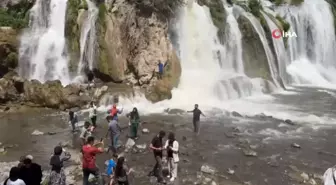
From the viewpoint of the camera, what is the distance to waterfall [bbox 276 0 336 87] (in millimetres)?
38281

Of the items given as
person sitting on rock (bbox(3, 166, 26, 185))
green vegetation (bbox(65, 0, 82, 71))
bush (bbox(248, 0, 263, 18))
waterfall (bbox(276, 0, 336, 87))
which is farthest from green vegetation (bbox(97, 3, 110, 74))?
waterfall (bbox(276, 0, 336, 87))

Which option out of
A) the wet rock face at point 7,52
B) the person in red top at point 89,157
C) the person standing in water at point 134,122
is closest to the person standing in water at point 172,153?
the person in red top at point 89,157

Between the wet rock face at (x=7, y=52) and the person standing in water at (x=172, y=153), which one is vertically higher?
the wet rock face at (x=7, y=52)

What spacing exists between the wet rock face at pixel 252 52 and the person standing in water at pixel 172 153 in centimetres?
2069

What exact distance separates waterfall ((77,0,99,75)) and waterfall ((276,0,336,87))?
19.6 metres

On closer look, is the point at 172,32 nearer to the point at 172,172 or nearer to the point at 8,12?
the point at 8,12

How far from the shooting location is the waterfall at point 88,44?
26.2 metres

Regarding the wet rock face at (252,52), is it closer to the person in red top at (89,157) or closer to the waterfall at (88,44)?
the waterfall at (88,44)

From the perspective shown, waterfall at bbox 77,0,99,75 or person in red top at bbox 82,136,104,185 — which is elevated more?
waterfall at bbox 77,0,99,75

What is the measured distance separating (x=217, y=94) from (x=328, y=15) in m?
22.1

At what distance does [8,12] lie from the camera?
1201 inches

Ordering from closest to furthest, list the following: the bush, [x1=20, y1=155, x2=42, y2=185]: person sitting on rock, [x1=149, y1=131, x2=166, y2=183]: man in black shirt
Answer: [x1=20, y1=155, x2=42, y2=185]: person sitting on rock < [x1=149, y1=131, x2=166, y2=183]: man in black shirt < the bush

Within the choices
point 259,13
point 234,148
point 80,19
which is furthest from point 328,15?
point 234,148

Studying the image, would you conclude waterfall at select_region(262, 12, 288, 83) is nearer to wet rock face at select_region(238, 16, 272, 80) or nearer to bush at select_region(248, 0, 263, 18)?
bush at select_region(248, 0, 263, 18)
